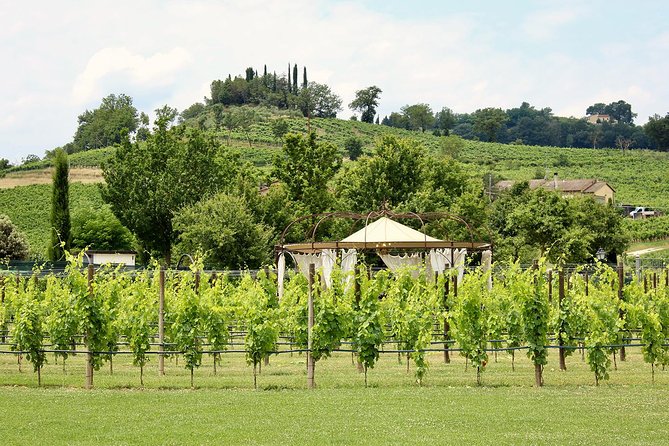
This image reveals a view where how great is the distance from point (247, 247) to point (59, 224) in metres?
13.7

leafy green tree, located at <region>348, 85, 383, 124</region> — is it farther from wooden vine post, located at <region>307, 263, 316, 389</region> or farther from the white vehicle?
wooden vine post, located at <region>307, 263, 316, 389</region>

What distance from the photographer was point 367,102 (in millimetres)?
135625

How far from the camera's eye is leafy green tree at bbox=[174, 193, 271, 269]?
38.9 meters

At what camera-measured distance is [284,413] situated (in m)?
12.1

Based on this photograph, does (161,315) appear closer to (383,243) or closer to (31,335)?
(31,335)

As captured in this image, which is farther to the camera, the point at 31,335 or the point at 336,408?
the point at 31,335

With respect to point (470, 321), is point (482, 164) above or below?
above

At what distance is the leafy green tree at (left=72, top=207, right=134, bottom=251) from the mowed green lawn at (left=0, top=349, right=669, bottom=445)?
42269mm

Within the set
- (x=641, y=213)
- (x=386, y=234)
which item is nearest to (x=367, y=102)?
(x=641, y=213)

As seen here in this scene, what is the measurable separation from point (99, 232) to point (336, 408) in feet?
161

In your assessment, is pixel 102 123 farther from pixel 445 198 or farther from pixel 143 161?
pixel 445 198

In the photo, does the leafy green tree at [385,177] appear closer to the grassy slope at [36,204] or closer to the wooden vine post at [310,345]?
the grassy slope at [36,204]

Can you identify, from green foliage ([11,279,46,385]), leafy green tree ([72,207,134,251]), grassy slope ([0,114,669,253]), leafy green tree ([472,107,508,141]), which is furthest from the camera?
leafy green tree ([472,107,508,141])

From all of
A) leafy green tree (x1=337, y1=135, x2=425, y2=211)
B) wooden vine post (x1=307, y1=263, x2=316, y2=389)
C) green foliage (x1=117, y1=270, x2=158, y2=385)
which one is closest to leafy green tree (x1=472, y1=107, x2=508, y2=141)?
leafy green tree (x1=337, y1=135, x2=425, y2=211)
